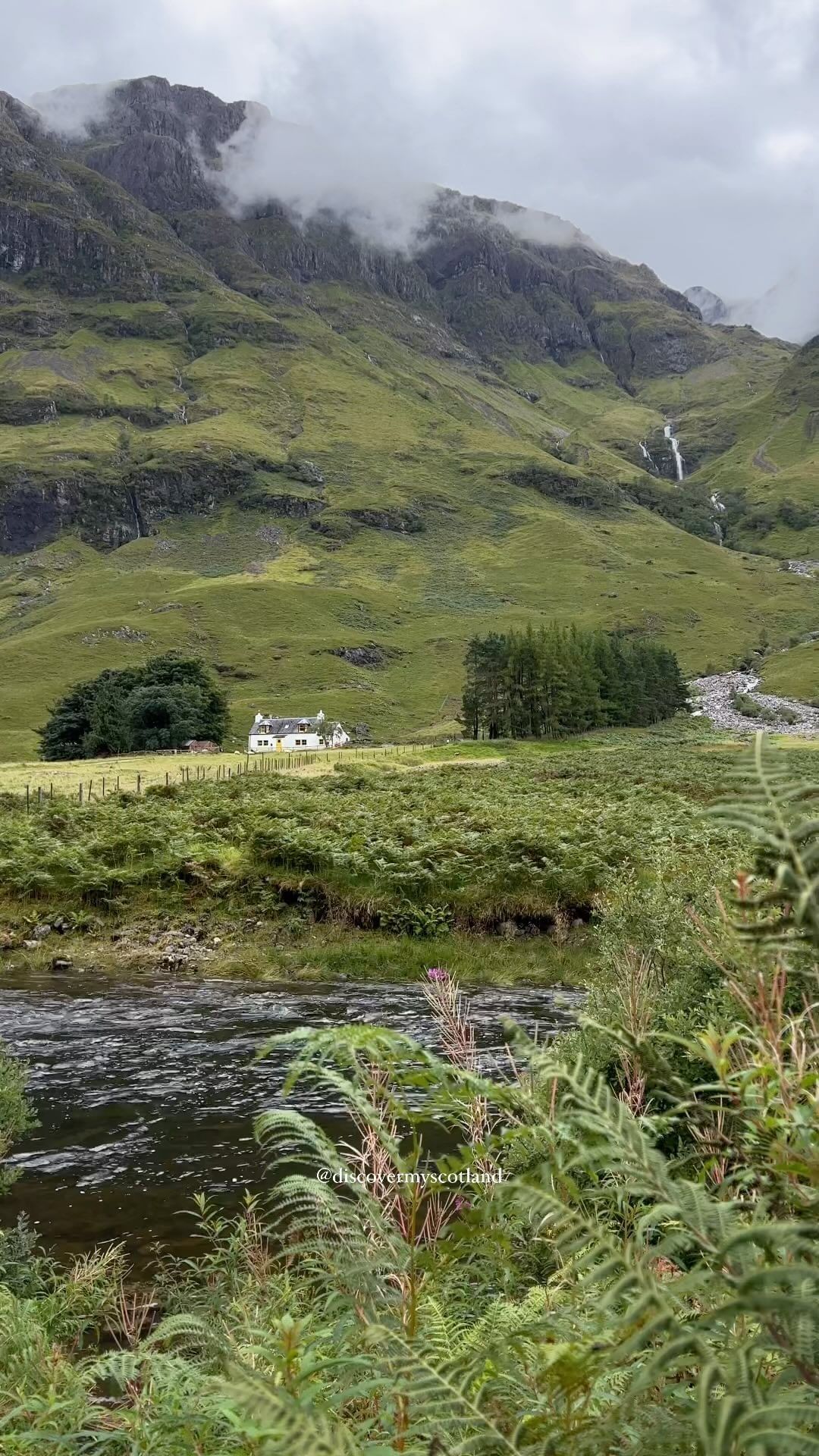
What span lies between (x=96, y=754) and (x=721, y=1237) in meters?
103

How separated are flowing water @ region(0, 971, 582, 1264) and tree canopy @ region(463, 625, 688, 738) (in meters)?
87.7

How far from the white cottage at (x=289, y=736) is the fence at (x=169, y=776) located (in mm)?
35844

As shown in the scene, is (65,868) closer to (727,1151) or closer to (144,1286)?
(144,1286)

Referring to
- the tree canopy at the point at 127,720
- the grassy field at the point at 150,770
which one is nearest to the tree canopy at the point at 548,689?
the grassy field at the point at 150,770

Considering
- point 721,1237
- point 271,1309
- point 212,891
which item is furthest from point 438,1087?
point 212,891

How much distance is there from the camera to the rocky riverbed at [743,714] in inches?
4377

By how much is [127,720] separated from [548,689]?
46823mm

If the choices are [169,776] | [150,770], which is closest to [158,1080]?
[169,776]

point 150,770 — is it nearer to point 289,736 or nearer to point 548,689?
point 548,689

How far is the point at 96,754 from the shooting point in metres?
98.7

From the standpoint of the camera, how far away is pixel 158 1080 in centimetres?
1413

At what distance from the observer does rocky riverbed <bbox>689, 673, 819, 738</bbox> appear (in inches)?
4377

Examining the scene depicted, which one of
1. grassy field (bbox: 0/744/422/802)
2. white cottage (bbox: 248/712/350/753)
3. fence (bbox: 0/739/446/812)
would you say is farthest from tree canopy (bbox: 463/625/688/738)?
white cottage (bbox: 248/712/350/753)

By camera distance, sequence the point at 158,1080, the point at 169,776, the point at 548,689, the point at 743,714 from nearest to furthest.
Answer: the point at 158,1080 → the point at 169,776 → the point at 548,689 → the point at 743,714
